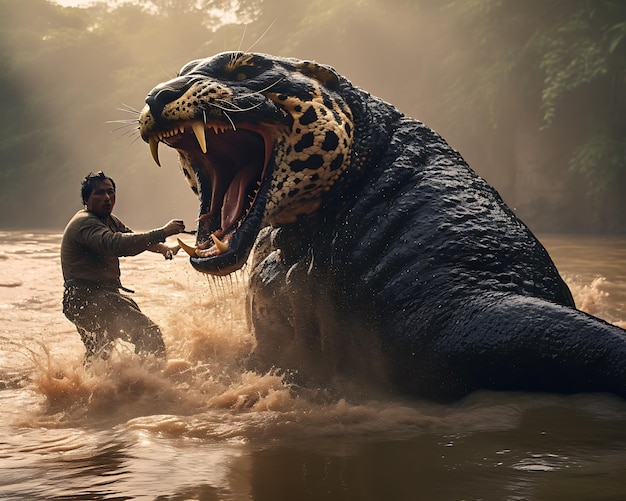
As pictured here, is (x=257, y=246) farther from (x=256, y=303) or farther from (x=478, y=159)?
(x=478, y=159)

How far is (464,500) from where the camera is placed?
2.23 m

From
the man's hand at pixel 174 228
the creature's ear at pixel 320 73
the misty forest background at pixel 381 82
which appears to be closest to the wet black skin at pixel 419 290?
the creature's ear at pixel 320 73

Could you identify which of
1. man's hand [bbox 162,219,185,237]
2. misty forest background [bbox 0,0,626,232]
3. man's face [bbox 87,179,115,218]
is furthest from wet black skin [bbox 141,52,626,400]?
misty forest background [bbox 0,0,626,232]

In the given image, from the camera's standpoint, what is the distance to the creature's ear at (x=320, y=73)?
428cm

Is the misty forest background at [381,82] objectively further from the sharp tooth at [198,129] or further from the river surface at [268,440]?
the river surface at [268,440]

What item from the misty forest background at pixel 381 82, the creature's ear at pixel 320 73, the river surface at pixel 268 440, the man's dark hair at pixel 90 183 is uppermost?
the misty forest background at pixel 381 82

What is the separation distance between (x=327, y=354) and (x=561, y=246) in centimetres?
1021

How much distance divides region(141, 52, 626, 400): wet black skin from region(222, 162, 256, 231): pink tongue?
0.30 meters

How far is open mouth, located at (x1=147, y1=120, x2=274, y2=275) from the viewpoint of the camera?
386 cm

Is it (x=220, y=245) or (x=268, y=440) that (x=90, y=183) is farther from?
(x=268, y=440)

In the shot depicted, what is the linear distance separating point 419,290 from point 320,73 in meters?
1.29

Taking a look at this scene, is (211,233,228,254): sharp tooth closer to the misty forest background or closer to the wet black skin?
the wet black skin

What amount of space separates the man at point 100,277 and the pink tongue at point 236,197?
0.75 meters

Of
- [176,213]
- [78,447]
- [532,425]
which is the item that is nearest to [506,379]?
[532,425]
